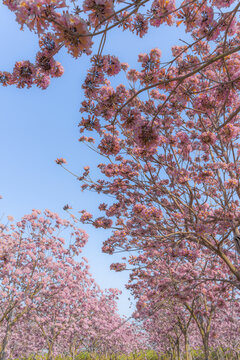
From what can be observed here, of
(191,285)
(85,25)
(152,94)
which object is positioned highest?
(152,94)

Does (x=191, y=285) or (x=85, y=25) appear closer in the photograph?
(x=85, y=25)

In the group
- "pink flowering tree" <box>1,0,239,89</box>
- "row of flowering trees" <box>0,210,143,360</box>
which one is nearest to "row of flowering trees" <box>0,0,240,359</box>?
"pink flowering tree" <box>1,0,239,89</box>

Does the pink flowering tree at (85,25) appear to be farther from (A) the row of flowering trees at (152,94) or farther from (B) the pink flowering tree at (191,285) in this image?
(B) the pink flowering tree at (191,285)

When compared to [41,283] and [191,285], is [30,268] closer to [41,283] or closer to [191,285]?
[41,283]

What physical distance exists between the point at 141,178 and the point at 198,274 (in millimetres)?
4365

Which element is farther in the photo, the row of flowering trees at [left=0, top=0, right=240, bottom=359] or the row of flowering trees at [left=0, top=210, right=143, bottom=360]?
the row of flowering trees at [left=0, top=210, right=143, bottom=360]

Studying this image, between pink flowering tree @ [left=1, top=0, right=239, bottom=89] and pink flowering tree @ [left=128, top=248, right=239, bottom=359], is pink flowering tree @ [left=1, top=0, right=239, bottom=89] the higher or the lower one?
the higher one

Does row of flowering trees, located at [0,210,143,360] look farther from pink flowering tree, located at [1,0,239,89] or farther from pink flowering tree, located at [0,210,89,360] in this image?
pink flowering tree, located at [1,0,239,89]

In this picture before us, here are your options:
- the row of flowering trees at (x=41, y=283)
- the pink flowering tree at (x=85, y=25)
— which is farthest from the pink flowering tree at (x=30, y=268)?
the pink flowering tree at (x=85, y=25)

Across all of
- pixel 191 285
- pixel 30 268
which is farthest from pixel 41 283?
pixel 191 285

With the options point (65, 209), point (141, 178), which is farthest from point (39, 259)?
point (141, 178)

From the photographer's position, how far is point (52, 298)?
11.8 meters

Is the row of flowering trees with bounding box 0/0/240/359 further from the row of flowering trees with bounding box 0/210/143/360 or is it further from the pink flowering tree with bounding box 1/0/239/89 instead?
the row of flowering trees with bounding box 0/210/143/360

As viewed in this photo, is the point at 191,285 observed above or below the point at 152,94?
below
